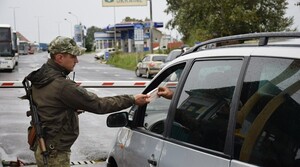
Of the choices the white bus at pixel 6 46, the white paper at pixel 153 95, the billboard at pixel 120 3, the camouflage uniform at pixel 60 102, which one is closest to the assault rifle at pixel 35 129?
the camouflage uniform at pixel 60 102

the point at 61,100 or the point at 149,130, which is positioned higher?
the point at 61,100

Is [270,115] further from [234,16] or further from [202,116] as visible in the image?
[234,16]

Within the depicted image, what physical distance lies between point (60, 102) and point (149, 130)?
733mm

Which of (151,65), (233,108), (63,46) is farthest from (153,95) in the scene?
(151,65)

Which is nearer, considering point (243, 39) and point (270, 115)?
point (270, 115)

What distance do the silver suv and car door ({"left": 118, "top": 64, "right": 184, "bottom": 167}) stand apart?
0.01m

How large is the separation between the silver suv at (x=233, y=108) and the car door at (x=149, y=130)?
0.5 inches

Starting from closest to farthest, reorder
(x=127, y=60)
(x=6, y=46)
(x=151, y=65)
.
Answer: (x=151, y=65)
(x=6, y=46)
(x=127, y=60)

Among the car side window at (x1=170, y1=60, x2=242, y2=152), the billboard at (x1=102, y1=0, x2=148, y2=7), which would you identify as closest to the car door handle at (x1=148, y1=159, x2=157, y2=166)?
the car side window at (x1=170, y1=60, x2=242, y2=152)

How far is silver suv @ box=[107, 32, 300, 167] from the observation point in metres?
2.12

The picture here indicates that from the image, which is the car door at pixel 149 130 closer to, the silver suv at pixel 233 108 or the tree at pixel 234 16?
the silver suv at pixel 233 108

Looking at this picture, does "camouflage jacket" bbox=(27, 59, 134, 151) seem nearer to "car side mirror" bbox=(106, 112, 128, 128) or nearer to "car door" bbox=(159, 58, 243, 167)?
"car side mirror" bbox=(106, 112, 128, 128)

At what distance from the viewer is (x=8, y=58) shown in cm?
3031

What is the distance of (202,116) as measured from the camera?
9.09 feet
